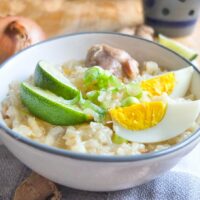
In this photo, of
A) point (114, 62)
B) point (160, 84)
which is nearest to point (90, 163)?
point (160, 84)

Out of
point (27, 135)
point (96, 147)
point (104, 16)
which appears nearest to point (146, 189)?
point (96, 147)

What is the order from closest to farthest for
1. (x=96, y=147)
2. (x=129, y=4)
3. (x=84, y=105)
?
(x=96, y=147) → (x=84, y=105) → (x=129, y=4)

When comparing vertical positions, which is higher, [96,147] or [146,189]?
[96,147]

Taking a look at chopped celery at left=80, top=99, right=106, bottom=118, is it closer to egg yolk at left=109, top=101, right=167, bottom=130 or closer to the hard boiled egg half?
egg yolk at left=109, top=101, right=167, bottom=130

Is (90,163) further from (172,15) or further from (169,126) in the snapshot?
(172,15)

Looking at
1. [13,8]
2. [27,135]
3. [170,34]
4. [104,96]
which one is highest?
[104,96]

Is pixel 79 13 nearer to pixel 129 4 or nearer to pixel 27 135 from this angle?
pixel 129 4

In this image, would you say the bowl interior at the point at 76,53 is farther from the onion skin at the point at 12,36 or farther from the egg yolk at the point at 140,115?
the onion skin at the point at 12,36
